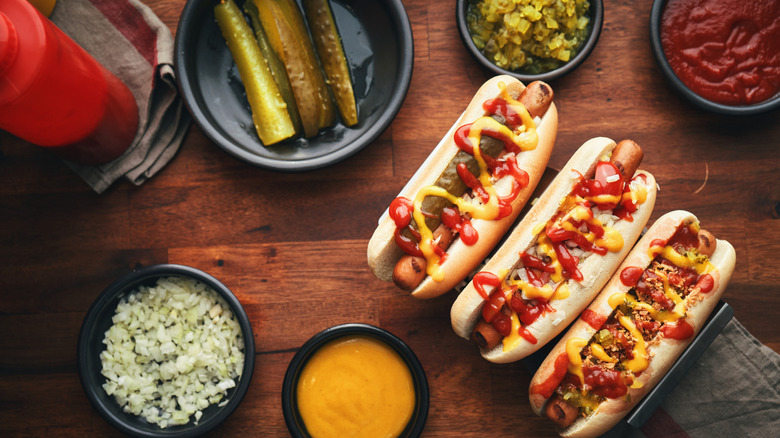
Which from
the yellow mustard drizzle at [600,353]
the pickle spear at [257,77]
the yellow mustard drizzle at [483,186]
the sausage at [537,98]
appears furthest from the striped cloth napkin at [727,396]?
the pickle spear at [257,77]

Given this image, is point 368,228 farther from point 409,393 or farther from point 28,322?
point 28,322

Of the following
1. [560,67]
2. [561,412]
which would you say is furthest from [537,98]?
[561,412]

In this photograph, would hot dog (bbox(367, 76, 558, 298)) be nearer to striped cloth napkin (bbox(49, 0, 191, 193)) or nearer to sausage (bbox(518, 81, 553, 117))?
sausage (bbox(518, 81, 553, 117))

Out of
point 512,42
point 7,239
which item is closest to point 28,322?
point 7,239

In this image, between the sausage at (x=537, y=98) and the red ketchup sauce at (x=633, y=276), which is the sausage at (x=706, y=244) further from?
the sausage at (x=537, y=98)

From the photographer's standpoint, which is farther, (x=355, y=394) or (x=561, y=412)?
(x=355, y=394)

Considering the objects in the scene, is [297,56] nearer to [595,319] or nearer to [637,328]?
[595,319]

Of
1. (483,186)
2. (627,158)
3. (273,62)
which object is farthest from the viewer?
(273,62)
